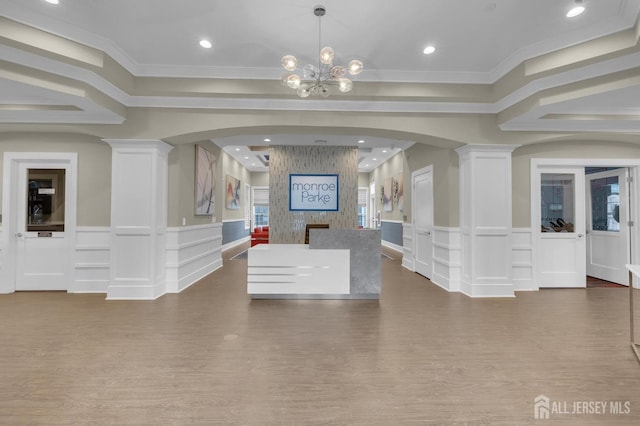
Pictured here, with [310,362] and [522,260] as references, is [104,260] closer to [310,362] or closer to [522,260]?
[310,362]

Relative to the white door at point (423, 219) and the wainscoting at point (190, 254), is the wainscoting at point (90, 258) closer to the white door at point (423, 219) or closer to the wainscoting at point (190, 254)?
the wainscoting at point (190, 254)

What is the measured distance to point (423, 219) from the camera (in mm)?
6242

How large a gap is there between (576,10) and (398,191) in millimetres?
6681

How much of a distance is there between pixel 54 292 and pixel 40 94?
312 cm

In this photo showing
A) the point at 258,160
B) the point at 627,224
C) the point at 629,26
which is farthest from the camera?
the point at 258,160

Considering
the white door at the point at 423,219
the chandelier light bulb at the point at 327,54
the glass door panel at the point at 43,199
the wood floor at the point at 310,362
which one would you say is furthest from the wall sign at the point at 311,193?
the chandelier light bulb at the point at 327,54

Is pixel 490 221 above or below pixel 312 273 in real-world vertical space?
above

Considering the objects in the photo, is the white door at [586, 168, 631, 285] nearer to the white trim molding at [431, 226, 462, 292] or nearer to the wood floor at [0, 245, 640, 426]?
the wood floor at [0, 245, 640, 426]

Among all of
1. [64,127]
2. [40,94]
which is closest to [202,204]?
[64,127]

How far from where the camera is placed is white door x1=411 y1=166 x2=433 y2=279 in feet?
19.3

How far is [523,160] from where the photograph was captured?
5070 millimetres

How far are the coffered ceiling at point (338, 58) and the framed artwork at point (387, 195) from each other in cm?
572

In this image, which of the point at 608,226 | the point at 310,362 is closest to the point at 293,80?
the point at 310,362

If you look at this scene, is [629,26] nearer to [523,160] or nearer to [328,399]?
[523,160]
